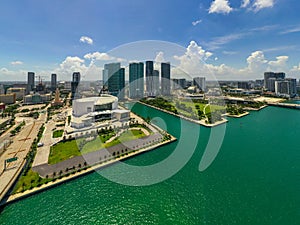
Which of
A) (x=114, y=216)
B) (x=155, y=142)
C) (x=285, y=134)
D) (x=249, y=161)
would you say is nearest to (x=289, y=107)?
(x=285, y=134)

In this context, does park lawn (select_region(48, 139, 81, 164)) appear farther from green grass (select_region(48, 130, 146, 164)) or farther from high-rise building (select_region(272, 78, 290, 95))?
high-rise building (select_region(272, 78, 290, 95))

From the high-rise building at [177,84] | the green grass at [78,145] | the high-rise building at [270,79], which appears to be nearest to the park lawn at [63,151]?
the green grass at [78,145]

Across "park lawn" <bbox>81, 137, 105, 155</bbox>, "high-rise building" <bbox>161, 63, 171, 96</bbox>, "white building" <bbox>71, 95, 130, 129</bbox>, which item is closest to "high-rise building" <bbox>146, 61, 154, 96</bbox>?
"high-rise building" <bbox>161, 63, 171, 96</bbox>

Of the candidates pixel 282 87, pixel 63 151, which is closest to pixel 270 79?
pixel 282 87

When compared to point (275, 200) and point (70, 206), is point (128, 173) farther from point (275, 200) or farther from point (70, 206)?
point (275, 200)

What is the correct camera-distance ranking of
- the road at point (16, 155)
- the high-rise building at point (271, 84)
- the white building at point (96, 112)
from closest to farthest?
1. the road at point (16, 155)
2. the white building at point (96, 112)
3. the high-rise building at point (271, 84)

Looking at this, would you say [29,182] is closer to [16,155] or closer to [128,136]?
[16,155]

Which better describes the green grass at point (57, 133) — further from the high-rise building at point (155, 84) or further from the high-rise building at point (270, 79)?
the high-rise building at point (270, 79)
